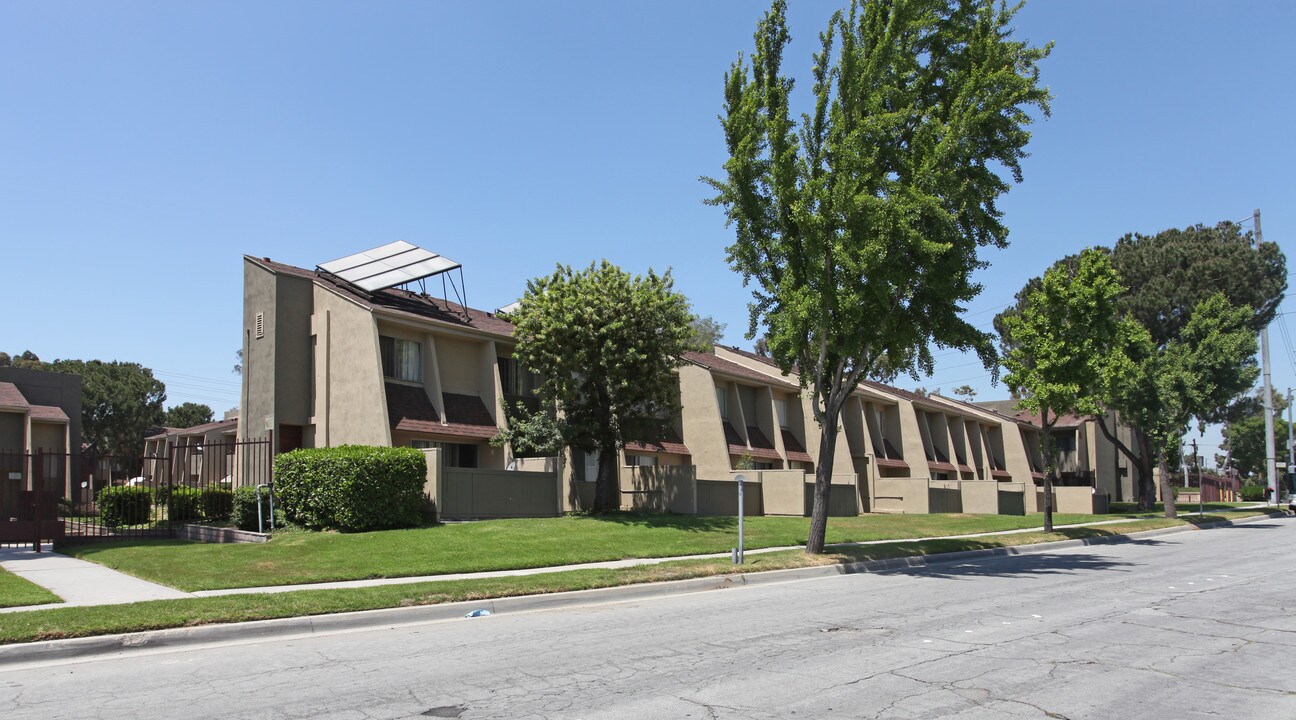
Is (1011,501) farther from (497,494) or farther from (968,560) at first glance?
(497,494)

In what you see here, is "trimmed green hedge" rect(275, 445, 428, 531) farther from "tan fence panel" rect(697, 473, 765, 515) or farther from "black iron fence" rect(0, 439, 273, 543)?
"tan fence panel" rect(697, 473, 765, 515)

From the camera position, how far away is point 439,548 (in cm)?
1770

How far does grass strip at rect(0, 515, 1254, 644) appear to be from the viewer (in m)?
9.88

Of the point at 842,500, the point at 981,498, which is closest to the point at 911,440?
the point at 981,498

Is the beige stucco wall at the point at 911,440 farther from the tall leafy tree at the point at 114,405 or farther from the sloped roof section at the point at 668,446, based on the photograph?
the tall leafy tree at the point at 114,405

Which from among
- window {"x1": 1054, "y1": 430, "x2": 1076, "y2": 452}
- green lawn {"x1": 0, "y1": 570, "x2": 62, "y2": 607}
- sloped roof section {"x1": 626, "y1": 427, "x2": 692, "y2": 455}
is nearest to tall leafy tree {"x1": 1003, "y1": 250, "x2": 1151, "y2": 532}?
sloped roof section {"x1": 626, "y1": 427, "x2": 692, "y2": 455}

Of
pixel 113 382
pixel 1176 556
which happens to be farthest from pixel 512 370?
pixel 113 382

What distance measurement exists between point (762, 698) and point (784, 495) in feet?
78.2

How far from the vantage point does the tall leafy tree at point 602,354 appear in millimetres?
24203

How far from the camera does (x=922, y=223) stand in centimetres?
1784

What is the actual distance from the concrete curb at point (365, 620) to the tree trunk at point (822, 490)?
1.17 meters

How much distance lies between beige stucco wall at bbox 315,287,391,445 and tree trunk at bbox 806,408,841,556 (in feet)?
39.0

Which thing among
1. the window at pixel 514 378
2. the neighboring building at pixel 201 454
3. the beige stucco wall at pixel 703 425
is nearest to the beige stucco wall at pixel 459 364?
the window at pixel 514 378

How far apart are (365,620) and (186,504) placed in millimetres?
16503
